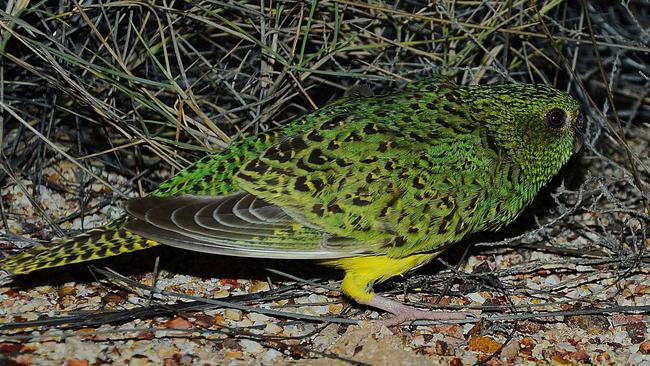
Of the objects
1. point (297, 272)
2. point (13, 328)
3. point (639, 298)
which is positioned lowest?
point (639, 298)

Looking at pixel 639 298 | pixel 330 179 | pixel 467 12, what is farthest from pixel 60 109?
pixel 639 298

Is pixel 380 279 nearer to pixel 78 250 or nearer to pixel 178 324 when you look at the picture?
pixel 178 324

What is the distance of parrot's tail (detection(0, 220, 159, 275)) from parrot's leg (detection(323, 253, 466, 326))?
0.94m

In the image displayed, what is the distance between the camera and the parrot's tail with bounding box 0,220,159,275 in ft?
13.3

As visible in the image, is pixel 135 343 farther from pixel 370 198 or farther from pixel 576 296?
pixel 576 296

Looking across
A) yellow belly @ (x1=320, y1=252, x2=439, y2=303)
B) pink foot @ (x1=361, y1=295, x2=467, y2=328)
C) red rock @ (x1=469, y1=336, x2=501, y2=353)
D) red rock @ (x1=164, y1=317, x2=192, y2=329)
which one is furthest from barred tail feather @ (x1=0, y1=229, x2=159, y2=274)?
red rock @ (x1=469, y1=336, x2=501, y2=353)

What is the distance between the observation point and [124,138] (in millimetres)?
5430

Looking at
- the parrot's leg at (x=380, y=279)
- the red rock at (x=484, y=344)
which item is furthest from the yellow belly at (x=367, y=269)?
the red rock at (x=484, y=344)

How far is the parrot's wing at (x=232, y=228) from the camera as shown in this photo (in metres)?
3.88

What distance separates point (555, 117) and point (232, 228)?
5.89 ft

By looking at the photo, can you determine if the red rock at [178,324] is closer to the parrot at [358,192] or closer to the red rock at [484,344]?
the parrot at [358,192]

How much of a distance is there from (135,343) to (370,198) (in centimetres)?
125

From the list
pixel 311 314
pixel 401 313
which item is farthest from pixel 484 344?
pixel 311 314

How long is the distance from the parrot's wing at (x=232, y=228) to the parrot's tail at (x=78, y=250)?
19 cm
